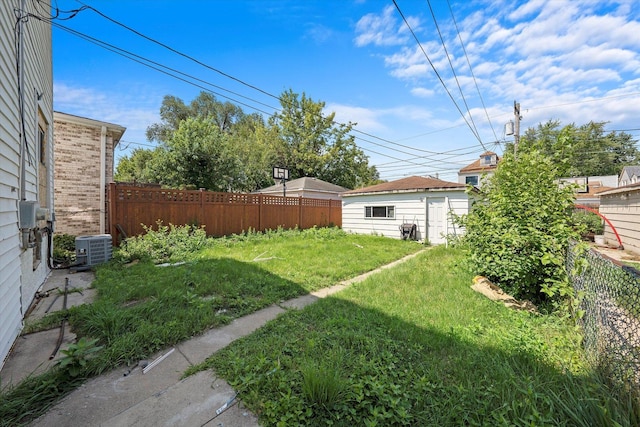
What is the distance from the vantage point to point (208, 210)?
902cm

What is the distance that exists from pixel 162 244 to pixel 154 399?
18.5 feet

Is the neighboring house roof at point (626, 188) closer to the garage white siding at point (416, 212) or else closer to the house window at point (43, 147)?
the garage white siding at point (416, 212)

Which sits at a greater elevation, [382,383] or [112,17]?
[112,17]

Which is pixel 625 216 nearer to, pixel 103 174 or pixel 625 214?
pixel 625 214

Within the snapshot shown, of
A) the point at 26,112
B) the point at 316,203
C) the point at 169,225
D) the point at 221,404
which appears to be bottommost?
the point at 221,404

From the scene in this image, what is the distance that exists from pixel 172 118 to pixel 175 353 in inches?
1218

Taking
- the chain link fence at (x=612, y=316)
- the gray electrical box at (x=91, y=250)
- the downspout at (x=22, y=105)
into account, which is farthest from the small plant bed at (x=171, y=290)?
the chain link fence at (x=612, y=316)

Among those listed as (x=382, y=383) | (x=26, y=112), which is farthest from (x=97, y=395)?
(x=26, y=112)

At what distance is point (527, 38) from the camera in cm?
673

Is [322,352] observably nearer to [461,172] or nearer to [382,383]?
[382,383]

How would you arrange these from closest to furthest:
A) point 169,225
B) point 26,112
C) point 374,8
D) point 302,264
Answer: point 26,112 < point 374,8 < point 302,264 < point 169,225

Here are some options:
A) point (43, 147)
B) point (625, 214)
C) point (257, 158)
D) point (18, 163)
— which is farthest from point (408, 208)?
point (257, 158)

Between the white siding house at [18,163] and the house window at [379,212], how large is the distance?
10.1 m

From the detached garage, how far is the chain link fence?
6.29 meters
